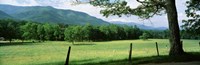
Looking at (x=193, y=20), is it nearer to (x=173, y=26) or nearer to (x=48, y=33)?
(x=173, y=26)

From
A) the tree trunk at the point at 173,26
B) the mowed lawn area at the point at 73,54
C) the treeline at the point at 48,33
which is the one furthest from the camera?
the treeline at the point at 48,33

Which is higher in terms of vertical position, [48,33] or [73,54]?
[48,33]

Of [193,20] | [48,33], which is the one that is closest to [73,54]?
[193,20]

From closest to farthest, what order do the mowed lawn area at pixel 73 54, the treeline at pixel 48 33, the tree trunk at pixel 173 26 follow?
1. the tree trunk at pixel 173 26
2. the mowed lawn area at pixel 73 54
3. the treeline at pixel 48 33

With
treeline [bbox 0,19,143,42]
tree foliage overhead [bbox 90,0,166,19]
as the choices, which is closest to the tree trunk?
tree foliage overhead [bbox 90,0,166,19]

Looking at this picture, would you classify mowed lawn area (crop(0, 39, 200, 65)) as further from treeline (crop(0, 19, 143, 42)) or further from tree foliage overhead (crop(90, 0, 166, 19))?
treeline (crop(0, 19, 143, 42))

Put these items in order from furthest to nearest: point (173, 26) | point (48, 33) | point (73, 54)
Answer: point (48, 33) < point (73, 54) < point (173, 26)

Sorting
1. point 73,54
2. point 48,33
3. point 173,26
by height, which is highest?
point 173,26

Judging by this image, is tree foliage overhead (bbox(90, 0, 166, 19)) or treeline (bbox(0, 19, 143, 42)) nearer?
tree foliage overhead (bbox(90, 0, 166, 19))

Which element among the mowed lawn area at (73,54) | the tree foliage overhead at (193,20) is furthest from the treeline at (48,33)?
the tree foliage overhead at (193,20)

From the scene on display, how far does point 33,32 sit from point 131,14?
152 metres

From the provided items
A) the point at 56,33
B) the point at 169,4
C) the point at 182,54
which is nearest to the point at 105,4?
the point at 169,4

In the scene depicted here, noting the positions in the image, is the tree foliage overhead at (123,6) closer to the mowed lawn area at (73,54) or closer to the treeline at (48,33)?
the mowed lawn area at (73,54)

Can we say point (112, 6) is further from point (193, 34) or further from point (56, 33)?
point (56, 33)
